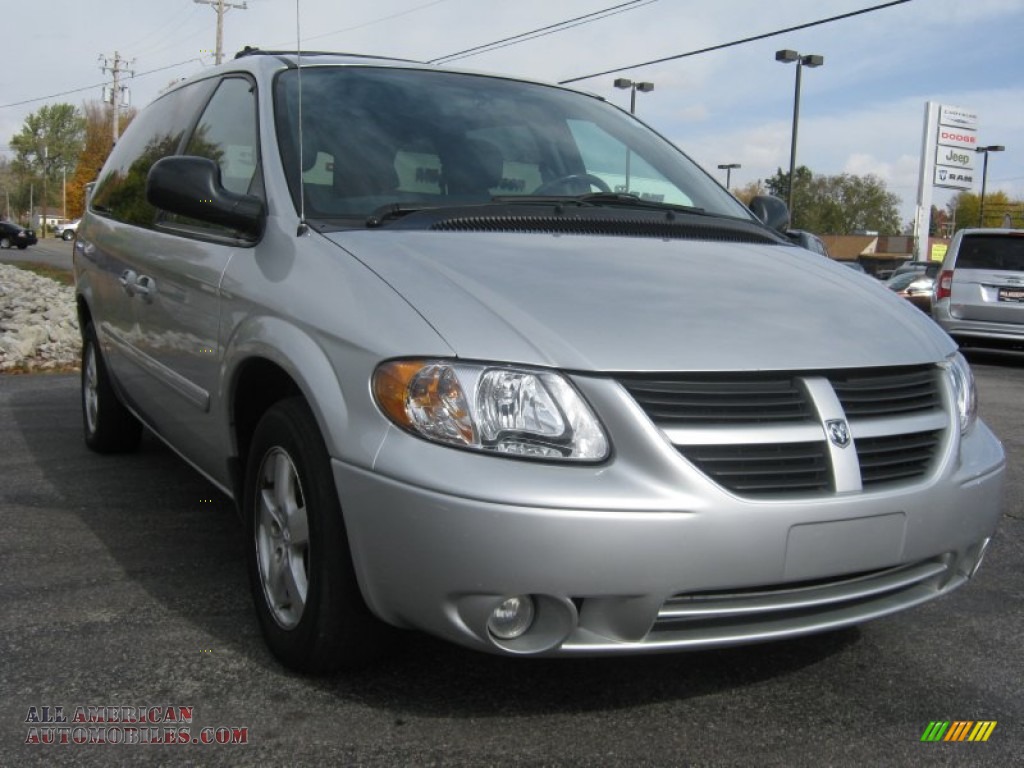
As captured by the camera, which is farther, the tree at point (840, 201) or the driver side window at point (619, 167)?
the tree at point (840, 201)

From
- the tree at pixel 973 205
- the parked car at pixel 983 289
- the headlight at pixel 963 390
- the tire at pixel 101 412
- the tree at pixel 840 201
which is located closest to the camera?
the headlight at pixel 963 390

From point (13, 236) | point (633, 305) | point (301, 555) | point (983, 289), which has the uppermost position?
point (633, 305)

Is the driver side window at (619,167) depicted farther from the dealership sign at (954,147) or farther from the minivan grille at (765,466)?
the dealership sign at (954,147)

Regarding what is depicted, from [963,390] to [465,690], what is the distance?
1532 millimetres

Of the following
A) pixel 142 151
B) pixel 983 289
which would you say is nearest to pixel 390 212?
pixel 142 151

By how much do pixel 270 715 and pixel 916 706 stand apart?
1584mm

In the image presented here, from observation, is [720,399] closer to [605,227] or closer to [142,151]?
[605,227]

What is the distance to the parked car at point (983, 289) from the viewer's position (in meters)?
13.0

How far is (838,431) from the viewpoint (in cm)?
246

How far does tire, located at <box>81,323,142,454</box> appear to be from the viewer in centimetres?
519

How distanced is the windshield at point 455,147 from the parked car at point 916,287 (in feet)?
53.3

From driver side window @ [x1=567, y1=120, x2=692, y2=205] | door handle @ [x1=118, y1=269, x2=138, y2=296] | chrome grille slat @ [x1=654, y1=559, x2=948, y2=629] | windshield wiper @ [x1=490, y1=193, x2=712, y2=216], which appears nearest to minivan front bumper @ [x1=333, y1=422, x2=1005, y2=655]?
chrome grille slat @ [x1=654, y1=559, x2=948, y2=629]

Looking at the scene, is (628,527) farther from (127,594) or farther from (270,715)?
(127,594)

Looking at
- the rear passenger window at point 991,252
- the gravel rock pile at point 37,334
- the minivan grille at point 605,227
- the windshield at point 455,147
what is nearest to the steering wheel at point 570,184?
the windshield at point 455,147
